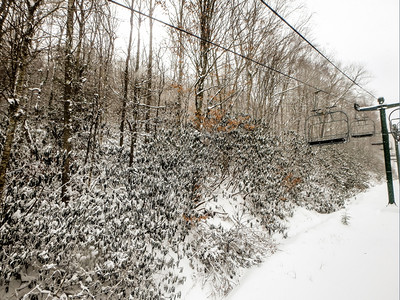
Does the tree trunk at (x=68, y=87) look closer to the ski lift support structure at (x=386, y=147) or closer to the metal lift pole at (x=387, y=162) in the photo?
the ski lift support structure at (x=386, y=147)

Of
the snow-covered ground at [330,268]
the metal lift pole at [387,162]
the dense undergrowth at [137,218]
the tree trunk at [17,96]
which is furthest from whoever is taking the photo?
the metal lift pole at [387,162]

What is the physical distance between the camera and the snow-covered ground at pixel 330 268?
359cm

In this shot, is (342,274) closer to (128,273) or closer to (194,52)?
(128,273)

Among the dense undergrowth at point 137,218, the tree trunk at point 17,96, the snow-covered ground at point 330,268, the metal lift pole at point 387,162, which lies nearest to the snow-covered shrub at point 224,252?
the dense undergrowth at point 137,218

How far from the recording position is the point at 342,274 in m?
4.09

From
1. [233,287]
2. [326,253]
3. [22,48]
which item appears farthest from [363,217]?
[22,48]

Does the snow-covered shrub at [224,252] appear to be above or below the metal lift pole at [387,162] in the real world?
below

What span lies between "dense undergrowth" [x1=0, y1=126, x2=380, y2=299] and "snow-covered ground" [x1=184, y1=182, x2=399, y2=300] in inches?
18.5

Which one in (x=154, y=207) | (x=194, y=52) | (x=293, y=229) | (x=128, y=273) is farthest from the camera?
(x=194, y=52)

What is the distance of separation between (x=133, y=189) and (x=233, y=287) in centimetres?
300

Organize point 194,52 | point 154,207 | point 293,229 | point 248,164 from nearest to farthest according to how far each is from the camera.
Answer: point 154,207
point 293,229
point 248,164
point 194,52

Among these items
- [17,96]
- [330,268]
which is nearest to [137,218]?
[17,96]

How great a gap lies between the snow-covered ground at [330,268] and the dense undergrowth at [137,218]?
469 millimetres

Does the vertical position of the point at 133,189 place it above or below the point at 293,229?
above
